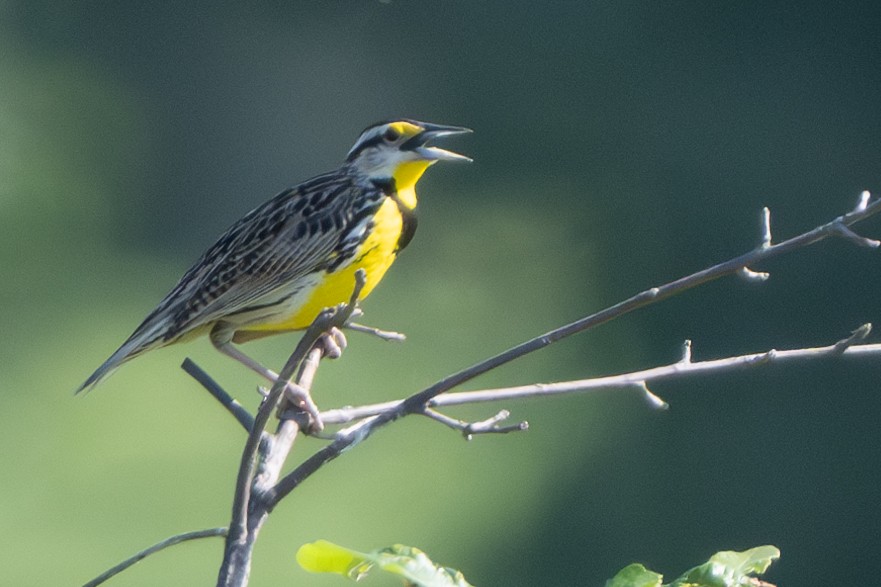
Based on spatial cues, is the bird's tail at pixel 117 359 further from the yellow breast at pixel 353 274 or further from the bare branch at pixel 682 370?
the bare branch at pixel 682 370

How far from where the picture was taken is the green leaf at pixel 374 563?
594 millimetres

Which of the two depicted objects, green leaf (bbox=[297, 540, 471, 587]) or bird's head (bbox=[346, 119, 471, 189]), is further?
bird's head (bbox=[346, 119, 471, 189])

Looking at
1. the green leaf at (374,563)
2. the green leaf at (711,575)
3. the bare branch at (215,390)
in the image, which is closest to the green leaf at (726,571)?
the green leaf at (711,575)

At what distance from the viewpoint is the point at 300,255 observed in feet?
5.12

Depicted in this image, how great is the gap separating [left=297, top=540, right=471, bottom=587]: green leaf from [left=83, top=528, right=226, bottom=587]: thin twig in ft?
0.61

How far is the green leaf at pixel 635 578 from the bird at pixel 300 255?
33.2 inches

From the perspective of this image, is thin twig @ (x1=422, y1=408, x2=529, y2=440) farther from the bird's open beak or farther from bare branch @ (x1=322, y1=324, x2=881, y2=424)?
the bird's open beak

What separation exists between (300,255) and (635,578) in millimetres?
957

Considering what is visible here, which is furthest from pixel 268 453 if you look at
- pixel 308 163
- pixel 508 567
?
pixel 308 163

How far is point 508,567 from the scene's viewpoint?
2.72 metres

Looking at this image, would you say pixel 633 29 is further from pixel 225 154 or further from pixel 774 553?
pixel 774 553

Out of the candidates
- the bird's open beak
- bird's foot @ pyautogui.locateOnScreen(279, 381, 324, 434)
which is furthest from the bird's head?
bird's foot @ pyautogui.locateOnScreen(279, 381, 324, 434)

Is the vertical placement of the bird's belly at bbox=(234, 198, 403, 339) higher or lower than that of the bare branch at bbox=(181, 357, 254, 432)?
higher

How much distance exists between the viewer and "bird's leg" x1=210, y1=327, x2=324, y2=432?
1141 millimetres
